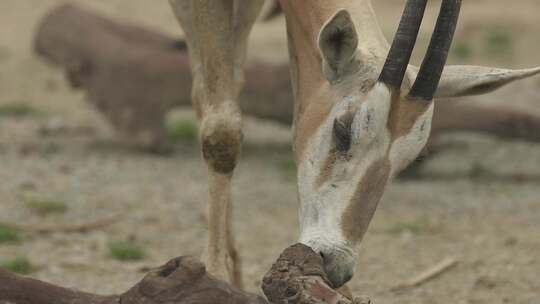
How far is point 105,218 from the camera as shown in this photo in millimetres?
9930

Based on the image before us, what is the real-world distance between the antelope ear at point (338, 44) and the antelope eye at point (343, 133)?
0.30m

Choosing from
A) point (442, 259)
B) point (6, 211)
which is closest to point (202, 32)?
point (442, 259)

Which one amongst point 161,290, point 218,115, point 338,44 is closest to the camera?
point 161,290

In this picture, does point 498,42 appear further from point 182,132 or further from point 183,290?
point 183,290

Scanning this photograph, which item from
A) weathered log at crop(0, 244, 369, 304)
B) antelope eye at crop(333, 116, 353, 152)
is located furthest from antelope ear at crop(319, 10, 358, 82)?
weathered log at crop(0, 244, 369, 304)

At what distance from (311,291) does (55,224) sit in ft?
15.7

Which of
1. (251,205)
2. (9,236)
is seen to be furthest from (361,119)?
(251,205)

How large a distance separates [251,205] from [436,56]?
4898 millimetres

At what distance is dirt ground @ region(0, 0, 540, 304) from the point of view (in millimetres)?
8383

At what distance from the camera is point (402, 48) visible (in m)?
6.08

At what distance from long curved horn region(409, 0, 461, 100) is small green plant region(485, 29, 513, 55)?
12520 millimetres

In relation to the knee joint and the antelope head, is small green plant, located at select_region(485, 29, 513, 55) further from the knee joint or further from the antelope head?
the antelope head

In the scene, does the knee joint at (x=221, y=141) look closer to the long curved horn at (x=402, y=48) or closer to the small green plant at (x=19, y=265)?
the long curved horn at (x=402, y=48)

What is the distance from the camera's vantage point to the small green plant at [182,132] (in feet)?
45.1
